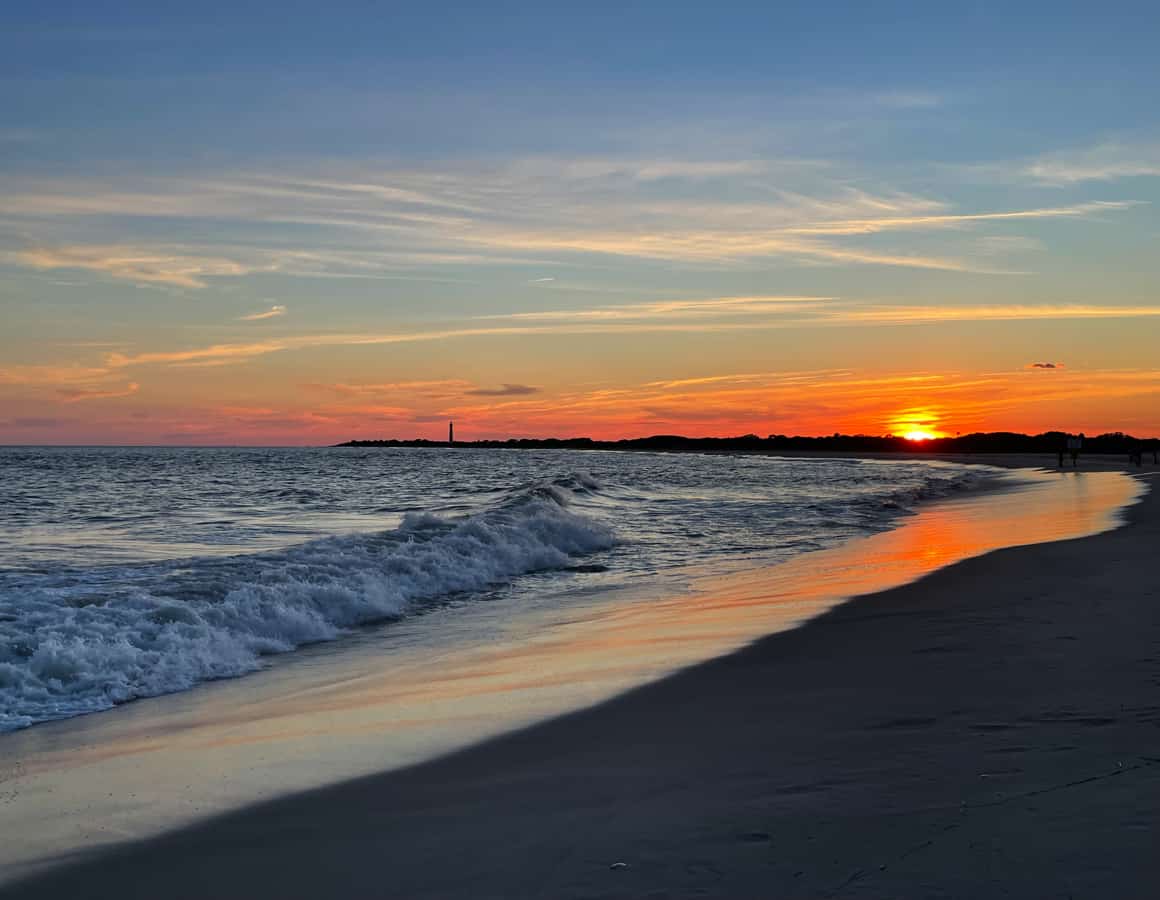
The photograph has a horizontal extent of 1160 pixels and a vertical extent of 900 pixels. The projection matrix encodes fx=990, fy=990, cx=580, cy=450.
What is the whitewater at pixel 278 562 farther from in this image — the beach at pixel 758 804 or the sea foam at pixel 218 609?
the beach at pixel 758 804

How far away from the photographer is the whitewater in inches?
334

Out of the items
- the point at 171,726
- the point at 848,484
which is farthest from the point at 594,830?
the point at 848,484

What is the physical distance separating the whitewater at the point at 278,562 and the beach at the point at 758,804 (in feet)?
9.76

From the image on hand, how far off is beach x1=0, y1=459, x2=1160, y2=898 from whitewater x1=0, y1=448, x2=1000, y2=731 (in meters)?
2.98

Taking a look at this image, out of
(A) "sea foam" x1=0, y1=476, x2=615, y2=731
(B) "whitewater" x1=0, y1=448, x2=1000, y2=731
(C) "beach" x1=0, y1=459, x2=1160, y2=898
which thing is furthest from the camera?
(B) "whitewater" x1=0, y1=448, x2=1000, y2=731

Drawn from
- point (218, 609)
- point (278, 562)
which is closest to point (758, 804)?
point (218, 609)

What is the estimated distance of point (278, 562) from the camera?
14102 mm

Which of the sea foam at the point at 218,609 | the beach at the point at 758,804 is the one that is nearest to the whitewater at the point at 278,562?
the sea foam at the point at 218,609

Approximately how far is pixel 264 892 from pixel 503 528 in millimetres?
15152

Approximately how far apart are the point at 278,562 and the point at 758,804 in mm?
10990

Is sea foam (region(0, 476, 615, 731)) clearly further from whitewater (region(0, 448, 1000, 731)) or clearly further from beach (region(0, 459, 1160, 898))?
beach (region(0, 459, 1160, 898))

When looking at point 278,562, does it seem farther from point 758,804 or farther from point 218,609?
point 758,804

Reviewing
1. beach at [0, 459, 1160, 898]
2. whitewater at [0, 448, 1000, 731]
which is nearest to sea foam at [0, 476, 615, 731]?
whitewater at [0, 448, 1000, 731]

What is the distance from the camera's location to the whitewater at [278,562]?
27.9 feet
